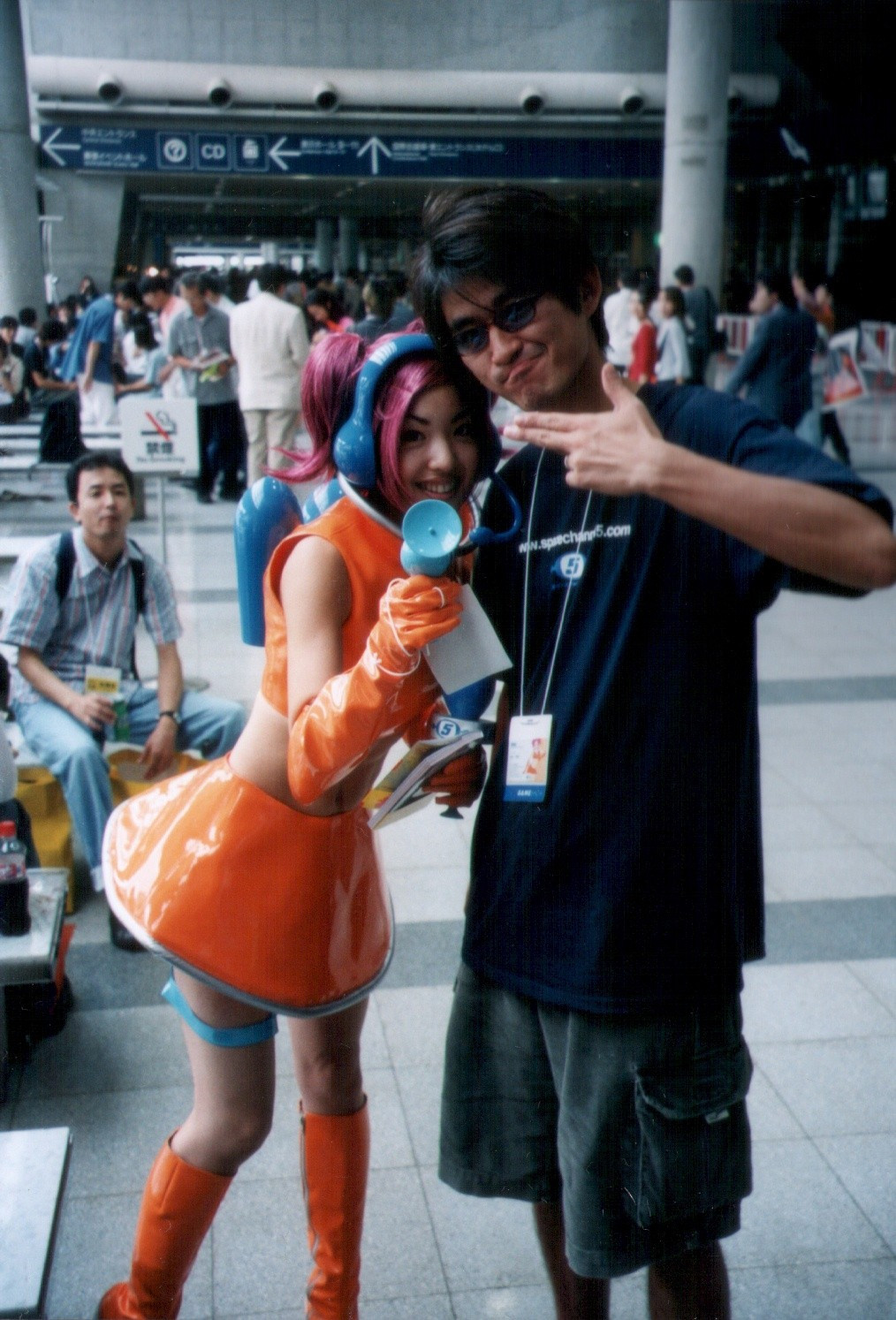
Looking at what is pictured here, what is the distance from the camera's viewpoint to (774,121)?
14820mm

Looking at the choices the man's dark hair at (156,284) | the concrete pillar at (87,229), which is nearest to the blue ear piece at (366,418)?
the man's dark hair at (156,284)

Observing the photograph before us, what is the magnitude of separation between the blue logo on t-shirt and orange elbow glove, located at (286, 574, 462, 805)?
128mm

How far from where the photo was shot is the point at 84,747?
3.40 m

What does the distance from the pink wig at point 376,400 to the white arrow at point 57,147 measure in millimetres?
7691

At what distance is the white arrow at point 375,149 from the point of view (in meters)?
10.2

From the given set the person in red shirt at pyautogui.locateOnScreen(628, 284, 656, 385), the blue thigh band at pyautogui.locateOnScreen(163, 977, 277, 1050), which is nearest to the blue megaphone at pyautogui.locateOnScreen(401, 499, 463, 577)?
the blue thigh band at pyautogui.locateOnScreen(163, 977, 277, 1050)

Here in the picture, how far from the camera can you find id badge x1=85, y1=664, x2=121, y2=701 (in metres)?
3.60

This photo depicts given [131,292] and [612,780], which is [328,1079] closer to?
[612,780]

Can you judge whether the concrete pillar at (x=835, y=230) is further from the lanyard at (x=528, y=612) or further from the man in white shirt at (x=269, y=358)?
the lanyard at (x=528, y=612)

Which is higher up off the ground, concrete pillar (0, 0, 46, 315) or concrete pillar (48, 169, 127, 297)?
concrete pillar (48, 169, 127, 297)

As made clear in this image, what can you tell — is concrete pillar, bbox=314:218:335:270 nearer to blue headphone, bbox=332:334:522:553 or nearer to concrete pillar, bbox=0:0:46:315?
concrete pillar, bbox=0:0:46:315

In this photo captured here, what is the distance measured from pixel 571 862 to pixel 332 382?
0.65m

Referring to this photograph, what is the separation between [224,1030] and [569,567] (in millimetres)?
841

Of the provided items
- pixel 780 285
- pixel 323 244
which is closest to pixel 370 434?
pixel 780 285
